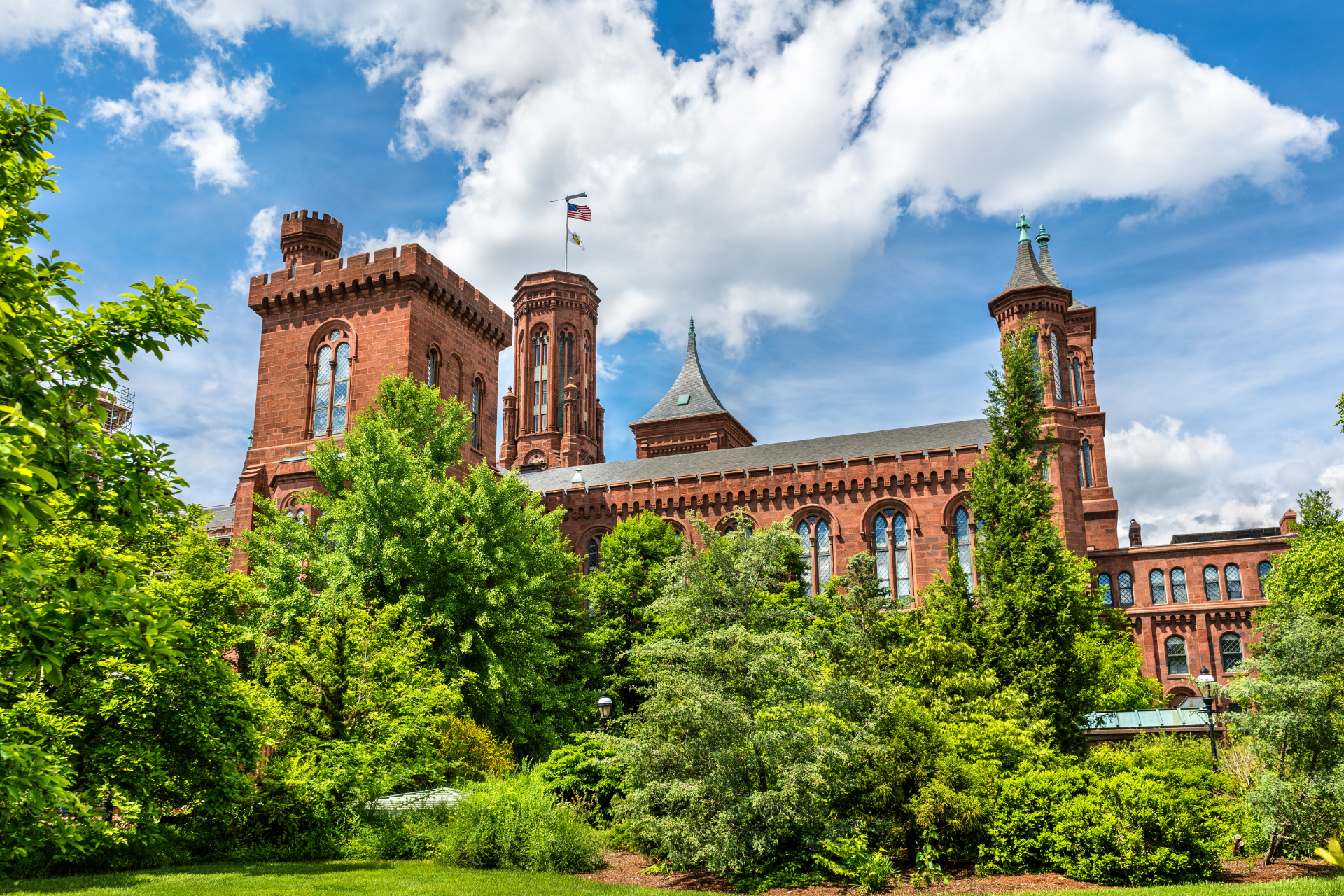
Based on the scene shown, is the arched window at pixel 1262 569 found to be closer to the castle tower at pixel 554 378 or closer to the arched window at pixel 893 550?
the arched window at pixel 893 550

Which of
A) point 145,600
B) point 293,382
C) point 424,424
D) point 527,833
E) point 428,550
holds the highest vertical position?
point 293,382

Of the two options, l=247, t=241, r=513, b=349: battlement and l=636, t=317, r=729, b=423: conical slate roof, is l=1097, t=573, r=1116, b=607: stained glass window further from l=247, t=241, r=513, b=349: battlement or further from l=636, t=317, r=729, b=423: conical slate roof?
l=247, t=241, r=513, b=349: battlement

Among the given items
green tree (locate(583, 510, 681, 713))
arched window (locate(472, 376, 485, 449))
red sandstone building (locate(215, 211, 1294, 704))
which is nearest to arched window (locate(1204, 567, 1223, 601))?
red sandstone building (locate(215, 211, 1294, 704))

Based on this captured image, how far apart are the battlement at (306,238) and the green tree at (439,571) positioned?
14037 millimetres

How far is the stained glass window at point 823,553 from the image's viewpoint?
39.8m

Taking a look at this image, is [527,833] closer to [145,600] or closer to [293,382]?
[145,600]

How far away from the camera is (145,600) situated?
26.6ft

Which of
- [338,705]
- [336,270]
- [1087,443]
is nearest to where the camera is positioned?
[338,705]

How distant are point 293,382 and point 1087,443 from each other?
47.6m

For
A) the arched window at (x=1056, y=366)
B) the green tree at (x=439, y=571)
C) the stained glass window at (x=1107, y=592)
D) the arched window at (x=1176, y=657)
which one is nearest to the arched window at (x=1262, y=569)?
the arched window at (x=1176, y=657)

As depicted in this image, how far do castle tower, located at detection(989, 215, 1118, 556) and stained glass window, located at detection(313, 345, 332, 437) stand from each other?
88.0ft

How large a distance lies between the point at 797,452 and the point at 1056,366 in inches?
520

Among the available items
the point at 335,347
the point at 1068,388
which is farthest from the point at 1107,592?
the point at 335,347

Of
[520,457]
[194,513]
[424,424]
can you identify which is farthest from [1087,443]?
[194,513]
